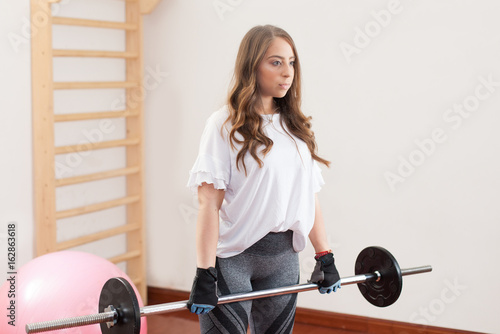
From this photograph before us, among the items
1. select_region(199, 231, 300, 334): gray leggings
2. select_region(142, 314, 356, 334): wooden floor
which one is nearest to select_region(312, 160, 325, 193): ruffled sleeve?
select_region(199, 231, 300, 334): gray leggings

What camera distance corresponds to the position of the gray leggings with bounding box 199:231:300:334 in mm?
2080

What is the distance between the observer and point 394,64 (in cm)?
360

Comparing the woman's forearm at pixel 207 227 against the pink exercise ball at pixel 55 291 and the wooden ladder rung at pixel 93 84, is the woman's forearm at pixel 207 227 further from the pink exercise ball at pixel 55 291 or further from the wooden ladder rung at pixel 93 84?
the wooden ladder rung at pixel 93 84

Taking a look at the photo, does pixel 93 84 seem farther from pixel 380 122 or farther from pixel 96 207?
pixel 380 122

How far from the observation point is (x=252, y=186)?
2057 millimetres

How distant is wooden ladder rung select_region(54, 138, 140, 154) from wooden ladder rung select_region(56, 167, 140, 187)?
0.15 meters

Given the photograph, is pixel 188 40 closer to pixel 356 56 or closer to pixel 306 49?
pixel 306 49

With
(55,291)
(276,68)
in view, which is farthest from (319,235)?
(55,291)

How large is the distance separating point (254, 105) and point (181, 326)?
7.14ft

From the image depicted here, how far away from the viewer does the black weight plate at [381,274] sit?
2.28 metres

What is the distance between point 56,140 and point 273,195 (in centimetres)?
204

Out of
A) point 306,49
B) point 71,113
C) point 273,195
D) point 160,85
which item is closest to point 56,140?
point 71,113

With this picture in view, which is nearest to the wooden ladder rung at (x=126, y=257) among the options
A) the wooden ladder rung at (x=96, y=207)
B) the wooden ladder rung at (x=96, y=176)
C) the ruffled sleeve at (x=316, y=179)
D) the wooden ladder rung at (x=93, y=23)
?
the wooden ladder rung at (x=96, y=207)

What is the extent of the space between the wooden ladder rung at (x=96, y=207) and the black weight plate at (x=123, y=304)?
1.80 m
